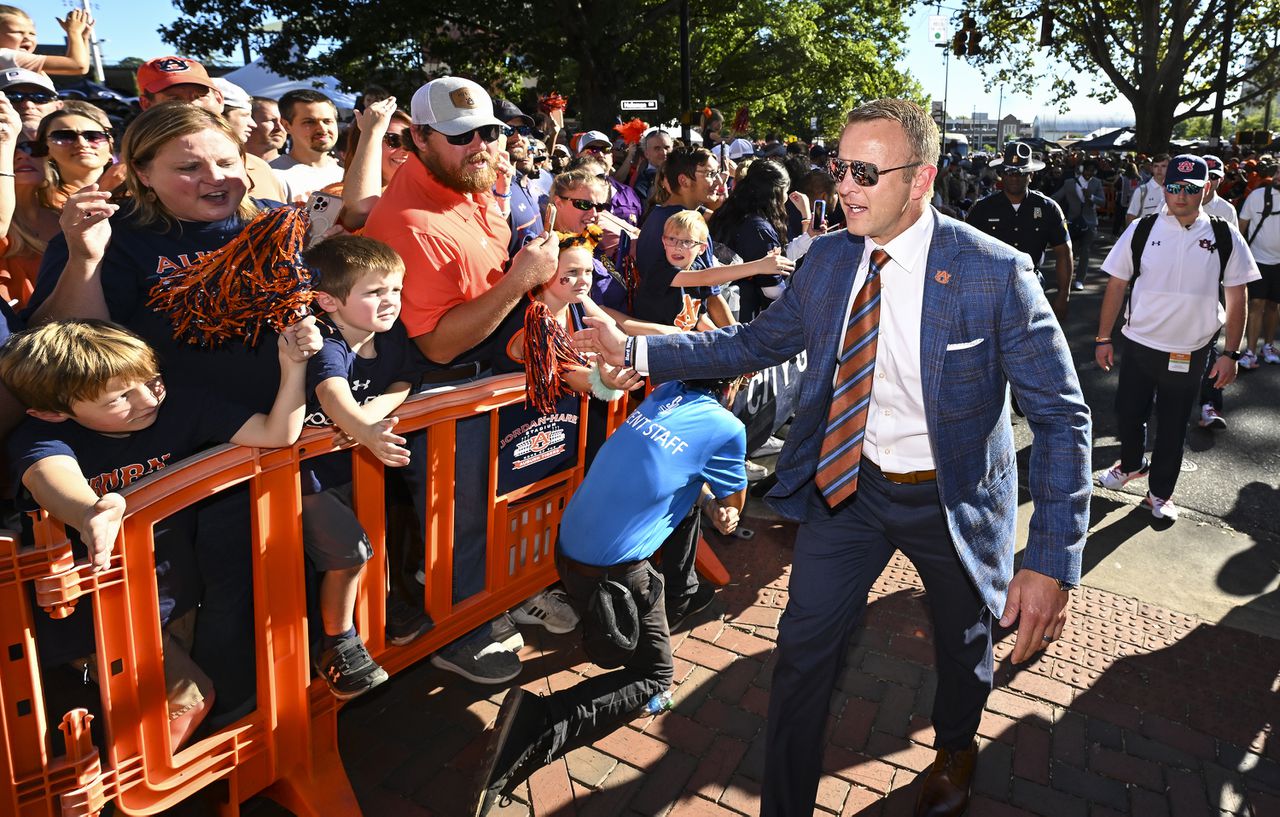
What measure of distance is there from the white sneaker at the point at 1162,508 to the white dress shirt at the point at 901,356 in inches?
146

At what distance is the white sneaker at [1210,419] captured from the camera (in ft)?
24.1

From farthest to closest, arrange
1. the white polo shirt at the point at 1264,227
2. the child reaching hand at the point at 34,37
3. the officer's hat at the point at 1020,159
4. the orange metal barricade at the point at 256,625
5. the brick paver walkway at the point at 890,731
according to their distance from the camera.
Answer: the white polo shirt at the point at 1264,227 < the officer's hat at the point at 1020,159 < the child reaching hand at the point at 34,37 < the brick paver walkway at the point at 890,731 < the orange metal barricade at the point at 256,625

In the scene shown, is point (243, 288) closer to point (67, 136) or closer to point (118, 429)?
point (118, 429)

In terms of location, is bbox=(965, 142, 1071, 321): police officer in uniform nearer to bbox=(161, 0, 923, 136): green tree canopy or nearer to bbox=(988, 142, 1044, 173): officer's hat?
bbox=(988, 142, 1044, 173): officer's hat

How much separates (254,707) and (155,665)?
1.61ft

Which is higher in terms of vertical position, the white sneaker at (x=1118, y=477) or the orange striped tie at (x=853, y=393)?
the orange striped tie at (x=853, y=393)

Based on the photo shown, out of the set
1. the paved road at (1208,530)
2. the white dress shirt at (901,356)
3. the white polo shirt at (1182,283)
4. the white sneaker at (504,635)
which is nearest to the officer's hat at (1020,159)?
the paved road at (1208,530)

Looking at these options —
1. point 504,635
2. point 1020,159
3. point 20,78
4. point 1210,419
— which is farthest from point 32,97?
point 1020,159

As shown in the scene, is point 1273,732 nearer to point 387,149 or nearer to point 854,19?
point 387,149

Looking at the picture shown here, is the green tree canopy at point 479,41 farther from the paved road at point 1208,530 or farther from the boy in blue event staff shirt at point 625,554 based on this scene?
the boy in blue event staff shirt at point 625,554

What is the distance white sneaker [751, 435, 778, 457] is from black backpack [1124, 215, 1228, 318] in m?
2.48

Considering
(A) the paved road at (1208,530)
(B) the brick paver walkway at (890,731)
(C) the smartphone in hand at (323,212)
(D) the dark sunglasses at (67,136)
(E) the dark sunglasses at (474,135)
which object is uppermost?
(E) the dark sunglasses at (474,135)

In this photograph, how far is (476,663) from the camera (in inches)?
141

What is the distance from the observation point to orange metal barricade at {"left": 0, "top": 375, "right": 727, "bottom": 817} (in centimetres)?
208
